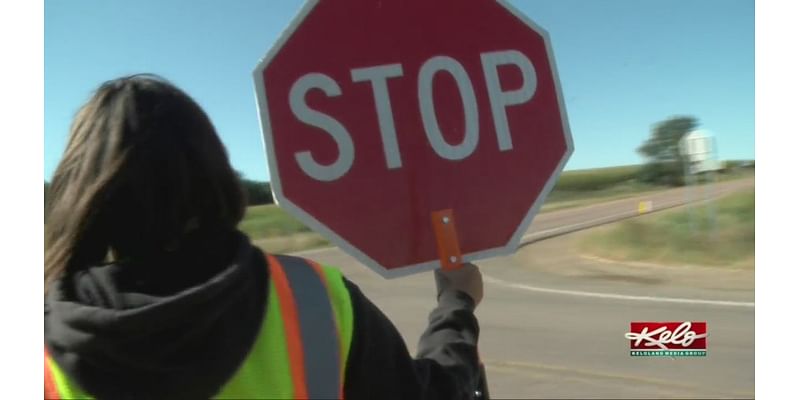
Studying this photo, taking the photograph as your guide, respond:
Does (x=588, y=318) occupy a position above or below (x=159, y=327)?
below

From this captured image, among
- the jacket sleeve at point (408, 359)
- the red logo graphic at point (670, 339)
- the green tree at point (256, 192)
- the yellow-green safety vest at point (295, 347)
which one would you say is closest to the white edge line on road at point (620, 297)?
the red logo graphic at point (670, 339)

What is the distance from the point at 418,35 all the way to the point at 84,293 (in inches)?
29.0

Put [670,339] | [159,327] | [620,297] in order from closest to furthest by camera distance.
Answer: [159,327] → [670,339] → [620,297]

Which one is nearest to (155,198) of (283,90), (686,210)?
(283,90)

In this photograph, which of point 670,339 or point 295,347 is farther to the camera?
point 670,339

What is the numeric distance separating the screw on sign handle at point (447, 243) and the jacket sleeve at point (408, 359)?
8 cm

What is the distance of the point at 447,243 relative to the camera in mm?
1303

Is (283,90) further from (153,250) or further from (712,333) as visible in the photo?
(712,333)

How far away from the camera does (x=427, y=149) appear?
133 centimetres

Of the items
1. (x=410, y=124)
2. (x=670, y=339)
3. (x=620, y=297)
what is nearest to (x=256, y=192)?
(x=410, y=124)

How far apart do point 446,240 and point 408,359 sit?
0.93ft

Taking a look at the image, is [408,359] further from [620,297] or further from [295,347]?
[620,297]

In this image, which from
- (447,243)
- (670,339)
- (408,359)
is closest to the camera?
(408,359)

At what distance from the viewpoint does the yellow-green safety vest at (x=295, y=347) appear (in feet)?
3.16
